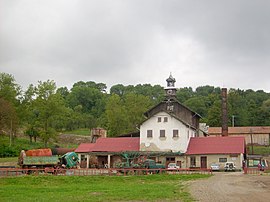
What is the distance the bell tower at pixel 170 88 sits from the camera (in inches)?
2672

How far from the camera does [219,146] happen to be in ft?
177

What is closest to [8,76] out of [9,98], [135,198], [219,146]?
[9,98]

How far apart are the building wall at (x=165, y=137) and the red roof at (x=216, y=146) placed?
3.79ft

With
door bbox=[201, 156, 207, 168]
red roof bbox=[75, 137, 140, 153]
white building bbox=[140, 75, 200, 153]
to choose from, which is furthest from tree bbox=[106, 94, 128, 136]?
door bbox=[201, 156, 207, 168]

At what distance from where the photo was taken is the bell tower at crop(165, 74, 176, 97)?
6788 centimetres

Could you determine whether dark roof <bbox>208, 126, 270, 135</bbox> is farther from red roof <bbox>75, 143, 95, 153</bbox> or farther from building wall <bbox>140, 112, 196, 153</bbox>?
red roof <bbox>75, 143, 95, 153</bbox>

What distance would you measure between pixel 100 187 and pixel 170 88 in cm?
4018

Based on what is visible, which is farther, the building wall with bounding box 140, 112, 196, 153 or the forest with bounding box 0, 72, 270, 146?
the forest with bounding box 0, 72, 270, 146

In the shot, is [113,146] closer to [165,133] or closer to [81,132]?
[165,133]

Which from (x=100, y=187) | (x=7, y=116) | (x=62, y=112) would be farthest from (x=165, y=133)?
(x=100, y=187)

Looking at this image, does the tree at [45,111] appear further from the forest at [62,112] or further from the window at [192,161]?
the window at [192,161]

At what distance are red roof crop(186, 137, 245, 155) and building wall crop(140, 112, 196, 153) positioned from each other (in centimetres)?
115

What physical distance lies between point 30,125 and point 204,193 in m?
45.9

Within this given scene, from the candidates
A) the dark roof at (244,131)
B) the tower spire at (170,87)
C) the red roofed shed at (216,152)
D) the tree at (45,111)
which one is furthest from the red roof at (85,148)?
the dark roof at (244,131)
